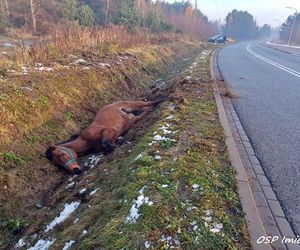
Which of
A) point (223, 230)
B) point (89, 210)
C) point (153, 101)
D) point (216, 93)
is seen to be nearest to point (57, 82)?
point (153, 101)

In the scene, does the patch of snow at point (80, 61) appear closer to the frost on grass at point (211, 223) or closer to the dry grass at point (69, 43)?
the dry grass at point (69, 43)

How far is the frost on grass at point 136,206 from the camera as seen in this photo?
3.02 meters

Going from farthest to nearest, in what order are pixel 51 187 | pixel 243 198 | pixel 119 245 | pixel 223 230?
pixel 51 187 → pixel 243 198 → pixel 223 230 → pixel 119 245

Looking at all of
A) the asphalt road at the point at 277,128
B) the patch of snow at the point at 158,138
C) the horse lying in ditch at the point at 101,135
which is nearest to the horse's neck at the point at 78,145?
the horse lying in ditch at the point at 101,135

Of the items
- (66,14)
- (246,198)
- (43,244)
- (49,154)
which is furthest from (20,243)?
(66,14)

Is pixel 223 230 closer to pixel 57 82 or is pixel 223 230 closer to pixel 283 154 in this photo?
pixel 283 154

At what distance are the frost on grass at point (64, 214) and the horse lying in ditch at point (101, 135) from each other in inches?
44.0

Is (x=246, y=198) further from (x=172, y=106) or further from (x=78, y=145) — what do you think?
(x=172, y=106)

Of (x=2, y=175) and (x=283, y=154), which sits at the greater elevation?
(x=283, y=154)

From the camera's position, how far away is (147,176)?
3.78 m

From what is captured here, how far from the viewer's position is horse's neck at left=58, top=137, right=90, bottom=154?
5566mm

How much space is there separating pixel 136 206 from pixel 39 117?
3702mm

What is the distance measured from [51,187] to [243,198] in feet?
9.61

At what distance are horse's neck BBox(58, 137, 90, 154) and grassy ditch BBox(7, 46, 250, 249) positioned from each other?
2.43ft
